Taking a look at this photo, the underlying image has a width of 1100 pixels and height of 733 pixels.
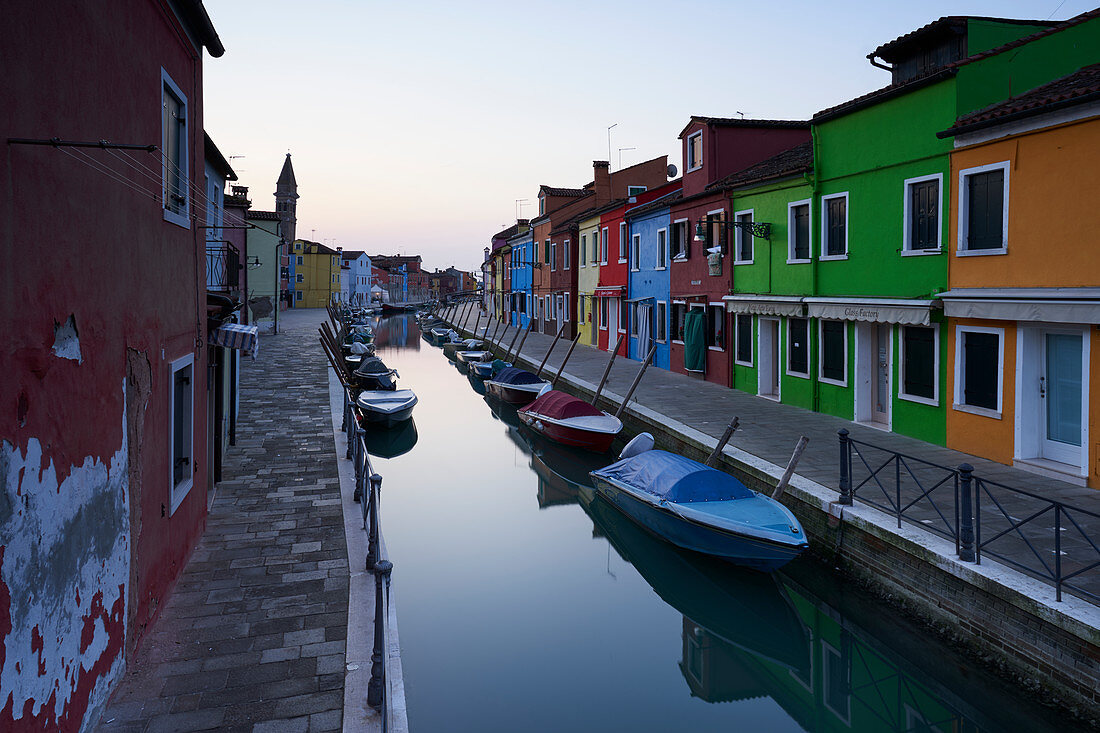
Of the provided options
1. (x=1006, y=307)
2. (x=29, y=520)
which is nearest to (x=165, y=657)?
(x=29, y=520)

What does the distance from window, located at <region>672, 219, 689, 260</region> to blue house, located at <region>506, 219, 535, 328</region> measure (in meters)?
20.7

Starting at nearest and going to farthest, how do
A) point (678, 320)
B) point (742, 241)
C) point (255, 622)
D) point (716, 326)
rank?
point (255, 622), point (742, 241), point (716, 326), point (678, 320)

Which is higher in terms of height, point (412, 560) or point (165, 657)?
point (165, 657)

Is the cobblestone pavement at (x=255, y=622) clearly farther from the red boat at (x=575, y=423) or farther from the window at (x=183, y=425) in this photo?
the red boat at (x=575, y=423)

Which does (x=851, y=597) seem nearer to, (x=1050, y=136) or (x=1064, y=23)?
(x=1050, y=136)

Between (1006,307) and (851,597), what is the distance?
509cm

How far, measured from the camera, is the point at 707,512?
33.6 ft

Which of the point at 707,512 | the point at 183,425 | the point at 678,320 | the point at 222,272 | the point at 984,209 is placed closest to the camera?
the point at 183,425

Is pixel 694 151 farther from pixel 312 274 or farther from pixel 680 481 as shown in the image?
pixel 312 274

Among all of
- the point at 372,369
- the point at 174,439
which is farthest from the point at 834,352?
the point at 372,369

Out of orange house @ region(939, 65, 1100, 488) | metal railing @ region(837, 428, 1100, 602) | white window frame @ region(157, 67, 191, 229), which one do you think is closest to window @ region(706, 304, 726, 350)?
orange house @ region(939, 65, 1100, 488)

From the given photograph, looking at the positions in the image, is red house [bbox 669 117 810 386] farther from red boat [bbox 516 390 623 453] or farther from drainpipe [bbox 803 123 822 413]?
red boat [bbox 516 390 623 453]

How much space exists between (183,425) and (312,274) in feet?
259

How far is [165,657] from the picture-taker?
604cm
